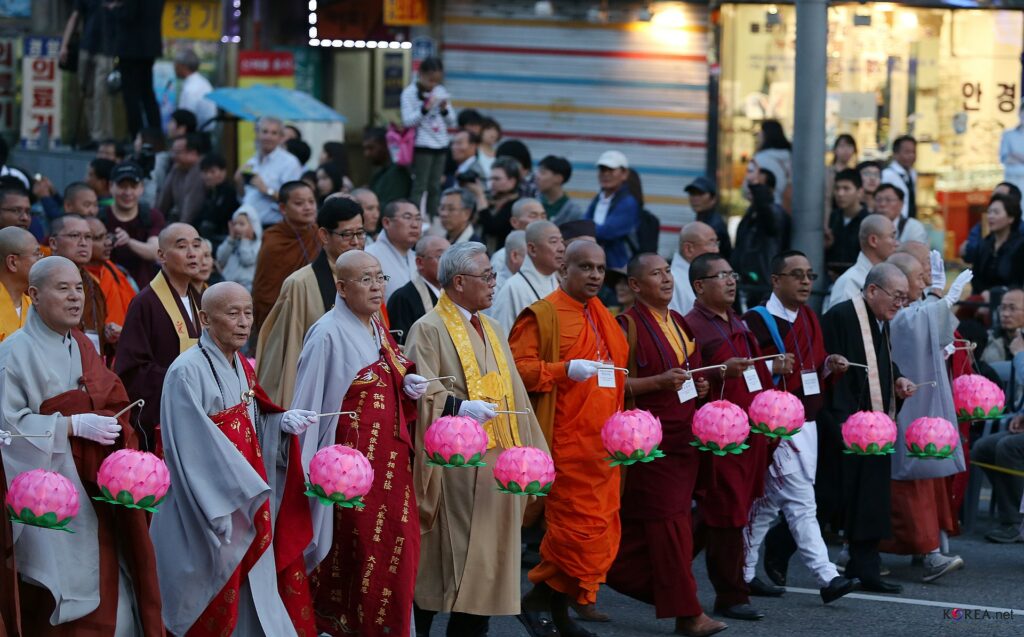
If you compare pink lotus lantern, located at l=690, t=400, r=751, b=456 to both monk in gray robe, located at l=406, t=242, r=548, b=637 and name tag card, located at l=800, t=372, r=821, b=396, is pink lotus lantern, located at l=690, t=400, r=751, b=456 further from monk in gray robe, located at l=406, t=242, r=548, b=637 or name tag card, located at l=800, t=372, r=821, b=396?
name tag card, located at l=800, t=372, r=821, b=396

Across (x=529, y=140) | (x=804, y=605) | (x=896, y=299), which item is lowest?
(x=804, y=605)

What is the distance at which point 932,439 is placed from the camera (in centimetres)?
835

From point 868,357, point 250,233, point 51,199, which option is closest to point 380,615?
point 868,357

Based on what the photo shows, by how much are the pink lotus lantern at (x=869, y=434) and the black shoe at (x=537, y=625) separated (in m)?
1.67

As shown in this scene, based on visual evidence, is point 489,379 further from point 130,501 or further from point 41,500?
point 41,500

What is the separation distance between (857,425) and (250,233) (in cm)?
→ 510

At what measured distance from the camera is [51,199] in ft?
43.8

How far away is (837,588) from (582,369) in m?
1.80

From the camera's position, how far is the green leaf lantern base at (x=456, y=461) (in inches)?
274

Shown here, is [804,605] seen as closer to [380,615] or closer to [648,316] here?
[648,316]

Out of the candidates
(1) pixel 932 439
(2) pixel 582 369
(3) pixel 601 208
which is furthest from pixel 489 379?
(3) pixel 601 208

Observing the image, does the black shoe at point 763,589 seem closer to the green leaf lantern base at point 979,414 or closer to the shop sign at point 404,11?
the green leaf lantern base at point 979,414

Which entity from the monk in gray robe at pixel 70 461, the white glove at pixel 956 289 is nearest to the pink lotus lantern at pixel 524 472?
the monk in gray robe at pixel 70 461

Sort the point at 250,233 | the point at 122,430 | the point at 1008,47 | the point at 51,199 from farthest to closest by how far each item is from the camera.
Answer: the point at 1008,47
the point at 51,199
the point at 250,233
the point at 122,430
